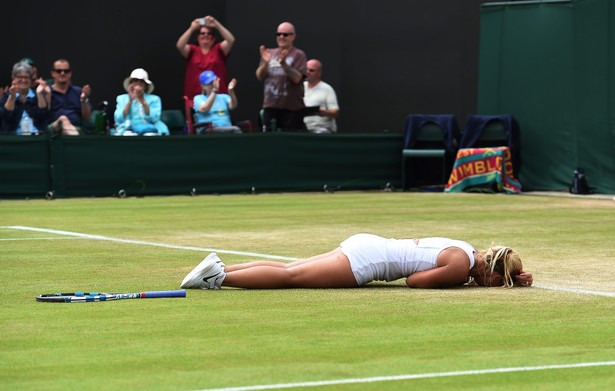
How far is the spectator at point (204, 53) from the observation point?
80.3 ft

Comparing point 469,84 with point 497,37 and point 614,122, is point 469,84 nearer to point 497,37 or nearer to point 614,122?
point 497,37

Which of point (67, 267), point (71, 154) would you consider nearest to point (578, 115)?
point (71, 154)

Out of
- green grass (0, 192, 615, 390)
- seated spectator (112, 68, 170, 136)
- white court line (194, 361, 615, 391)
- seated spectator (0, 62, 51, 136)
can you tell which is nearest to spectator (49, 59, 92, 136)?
seated spectator (0, 62, 51, 136)

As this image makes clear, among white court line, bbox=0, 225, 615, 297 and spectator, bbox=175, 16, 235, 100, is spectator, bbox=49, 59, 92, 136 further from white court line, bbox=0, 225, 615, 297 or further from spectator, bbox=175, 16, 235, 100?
white court line, bbox=0, 225, 615, 297

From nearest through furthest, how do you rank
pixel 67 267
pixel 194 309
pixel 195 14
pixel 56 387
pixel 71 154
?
pixel 56 387 < pixel 194 309 < pixel 67 267 < pixel 71 154 < pixel 195 14

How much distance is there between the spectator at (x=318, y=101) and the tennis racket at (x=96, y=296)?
1492cm

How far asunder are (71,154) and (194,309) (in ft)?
43.6

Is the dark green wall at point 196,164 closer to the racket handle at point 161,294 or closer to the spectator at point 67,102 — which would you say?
the spectator at point 67,102

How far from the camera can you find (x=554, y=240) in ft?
48.8

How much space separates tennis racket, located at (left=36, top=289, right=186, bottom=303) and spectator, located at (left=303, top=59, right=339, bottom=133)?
14.9 meters

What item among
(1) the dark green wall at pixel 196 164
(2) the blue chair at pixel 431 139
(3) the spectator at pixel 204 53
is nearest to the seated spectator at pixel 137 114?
(1) the dark green wall at pixel 196 164

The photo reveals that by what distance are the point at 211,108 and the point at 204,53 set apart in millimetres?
1333

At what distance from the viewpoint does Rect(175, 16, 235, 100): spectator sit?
964 inches

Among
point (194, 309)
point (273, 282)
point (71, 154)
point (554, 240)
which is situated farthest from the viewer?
point (71, 154)
